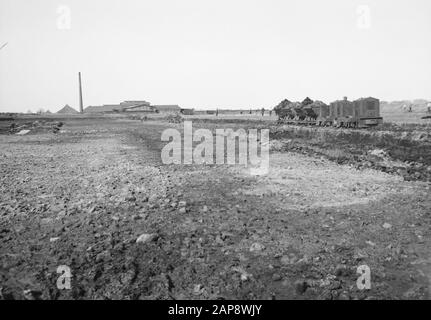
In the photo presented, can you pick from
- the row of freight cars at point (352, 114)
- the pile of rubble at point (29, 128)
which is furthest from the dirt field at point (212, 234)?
the pile of rubble at point (29, 128)

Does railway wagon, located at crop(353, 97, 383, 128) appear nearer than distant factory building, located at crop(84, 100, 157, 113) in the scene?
Yes

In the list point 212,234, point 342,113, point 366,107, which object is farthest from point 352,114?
point 212,234

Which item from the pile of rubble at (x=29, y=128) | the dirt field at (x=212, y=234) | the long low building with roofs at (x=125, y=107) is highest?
the long low building with roofs at (x=125, y=107)

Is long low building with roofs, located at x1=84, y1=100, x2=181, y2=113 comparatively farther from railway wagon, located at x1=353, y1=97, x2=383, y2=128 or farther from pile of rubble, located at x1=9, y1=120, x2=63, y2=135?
railway wagon, located at x1=353, y1=97, x2=383, y2=128

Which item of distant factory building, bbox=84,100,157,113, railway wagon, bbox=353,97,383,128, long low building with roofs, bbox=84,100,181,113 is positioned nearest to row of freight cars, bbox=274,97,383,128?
railway wagon, bbox=353,97,383,128

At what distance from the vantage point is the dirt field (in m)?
3.52

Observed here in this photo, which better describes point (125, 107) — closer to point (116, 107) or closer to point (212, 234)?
point (116, 107)

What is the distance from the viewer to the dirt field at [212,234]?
352 centimetres

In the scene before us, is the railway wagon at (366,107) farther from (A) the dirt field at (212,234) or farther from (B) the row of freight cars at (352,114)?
(A) the dirt field at (212,234)

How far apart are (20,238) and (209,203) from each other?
2.95 metres

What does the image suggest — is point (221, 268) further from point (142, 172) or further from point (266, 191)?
point (142, 172)

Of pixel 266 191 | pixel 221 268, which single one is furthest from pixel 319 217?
pixel 221 268

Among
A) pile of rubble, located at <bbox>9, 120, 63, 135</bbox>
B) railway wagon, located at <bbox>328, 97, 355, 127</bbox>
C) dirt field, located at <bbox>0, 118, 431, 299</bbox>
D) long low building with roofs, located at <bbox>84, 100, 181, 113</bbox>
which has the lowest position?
dirt field, located at <bbox>0, 118, 431, 299</bbox>

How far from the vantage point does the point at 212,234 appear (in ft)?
15.5
